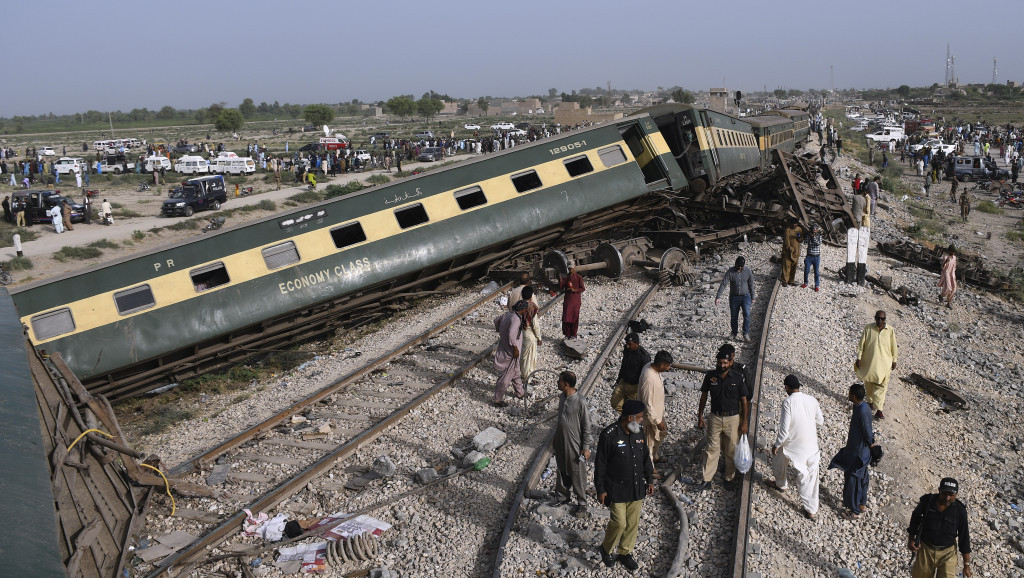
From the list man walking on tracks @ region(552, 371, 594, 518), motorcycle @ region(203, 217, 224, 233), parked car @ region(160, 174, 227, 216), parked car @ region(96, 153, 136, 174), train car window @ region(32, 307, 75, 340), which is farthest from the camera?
parked car @ region(96, 153, 136, 174)

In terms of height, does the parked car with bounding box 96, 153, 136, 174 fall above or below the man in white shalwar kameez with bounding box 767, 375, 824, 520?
above

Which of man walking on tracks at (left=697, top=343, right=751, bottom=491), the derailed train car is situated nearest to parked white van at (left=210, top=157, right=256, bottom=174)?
the derailed train car

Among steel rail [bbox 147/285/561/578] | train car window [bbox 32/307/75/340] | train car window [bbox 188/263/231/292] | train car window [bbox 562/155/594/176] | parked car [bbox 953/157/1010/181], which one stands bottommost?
parked car [bbox 953/157/1010/181]

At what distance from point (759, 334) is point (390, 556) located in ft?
25.4

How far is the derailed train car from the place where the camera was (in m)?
11.2

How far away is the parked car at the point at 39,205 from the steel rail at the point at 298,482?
94.1 feet

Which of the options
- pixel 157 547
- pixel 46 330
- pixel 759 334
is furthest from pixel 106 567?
pixel 759 334

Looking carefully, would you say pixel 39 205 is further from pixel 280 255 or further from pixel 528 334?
pixel 528 334

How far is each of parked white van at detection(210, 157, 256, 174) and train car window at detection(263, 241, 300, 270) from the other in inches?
1457

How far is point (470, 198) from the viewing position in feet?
47.9

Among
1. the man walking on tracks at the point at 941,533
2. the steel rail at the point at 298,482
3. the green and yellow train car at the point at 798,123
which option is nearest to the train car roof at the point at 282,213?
the steel rail at the point at 298,482

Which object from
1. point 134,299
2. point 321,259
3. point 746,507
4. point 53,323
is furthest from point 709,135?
point 53,323

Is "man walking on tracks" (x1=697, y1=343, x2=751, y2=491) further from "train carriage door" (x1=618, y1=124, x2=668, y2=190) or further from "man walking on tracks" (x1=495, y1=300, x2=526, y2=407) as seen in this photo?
"train carriage door" (x1=618, y1=124, x2=668, y2=190)

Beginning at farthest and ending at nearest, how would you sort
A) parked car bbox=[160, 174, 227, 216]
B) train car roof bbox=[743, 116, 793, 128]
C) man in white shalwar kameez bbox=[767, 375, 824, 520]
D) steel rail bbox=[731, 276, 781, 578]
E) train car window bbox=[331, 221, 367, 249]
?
parked car bbox=[160, 174, 227, 216] < train car roof bbox=[743, 116, 793, 128] < train car window bbox=[331, 221, 367, 249] < man in white shalwar kameez bbox=[767, 375, 824, 520] < steel rail bbox=[731, 276, 781, 578]
